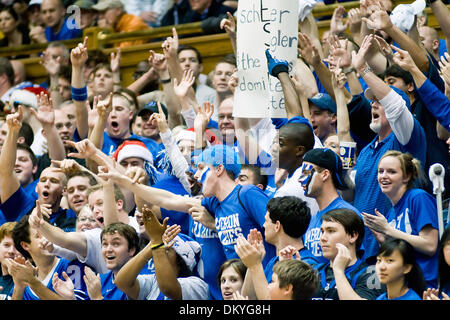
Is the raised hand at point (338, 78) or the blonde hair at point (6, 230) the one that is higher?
the raised hand at point (338, 78)

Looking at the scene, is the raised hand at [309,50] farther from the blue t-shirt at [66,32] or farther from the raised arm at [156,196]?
the blue t-shirt at [66,32]

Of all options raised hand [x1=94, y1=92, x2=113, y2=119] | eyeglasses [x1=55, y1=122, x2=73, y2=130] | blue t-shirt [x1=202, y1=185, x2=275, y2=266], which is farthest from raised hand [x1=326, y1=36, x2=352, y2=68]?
eyeglasses [x1=55, y1=122, x2=73, y2=130]

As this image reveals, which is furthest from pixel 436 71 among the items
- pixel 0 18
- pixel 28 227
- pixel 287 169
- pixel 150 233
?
pixel 0 18

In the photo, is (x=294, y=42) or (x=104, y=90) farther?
(x=104, y=90)

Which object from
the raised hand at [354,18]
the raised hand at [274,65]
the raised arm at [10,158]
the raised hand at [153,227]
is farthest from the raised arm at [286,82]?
the raised arm at [10,158]

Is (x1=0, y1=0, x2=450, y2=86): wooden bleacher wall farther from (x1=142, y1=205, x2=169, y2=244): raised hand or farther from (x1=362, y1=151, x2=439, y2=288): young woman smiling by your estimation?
(x1=142, y1=205, x2=169, y2=244): raised hand

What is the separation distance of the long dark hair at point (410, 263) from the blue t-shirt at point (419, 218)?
40 centimetres

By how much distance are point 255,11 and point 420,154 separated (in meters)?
1.45

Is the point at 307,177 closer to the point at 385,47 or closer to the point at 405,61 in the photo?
the point at 405,61

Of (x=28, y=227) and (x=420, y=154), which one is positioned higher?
(x=420, y=154)

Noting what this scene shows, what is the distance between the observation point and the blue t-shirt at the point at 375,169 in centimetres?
666

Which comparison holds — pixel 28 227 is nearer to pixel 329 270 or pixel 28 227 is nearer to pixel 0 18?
pixel 329 270

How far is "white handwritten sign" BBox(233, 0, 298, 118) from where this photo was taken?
6809mm
